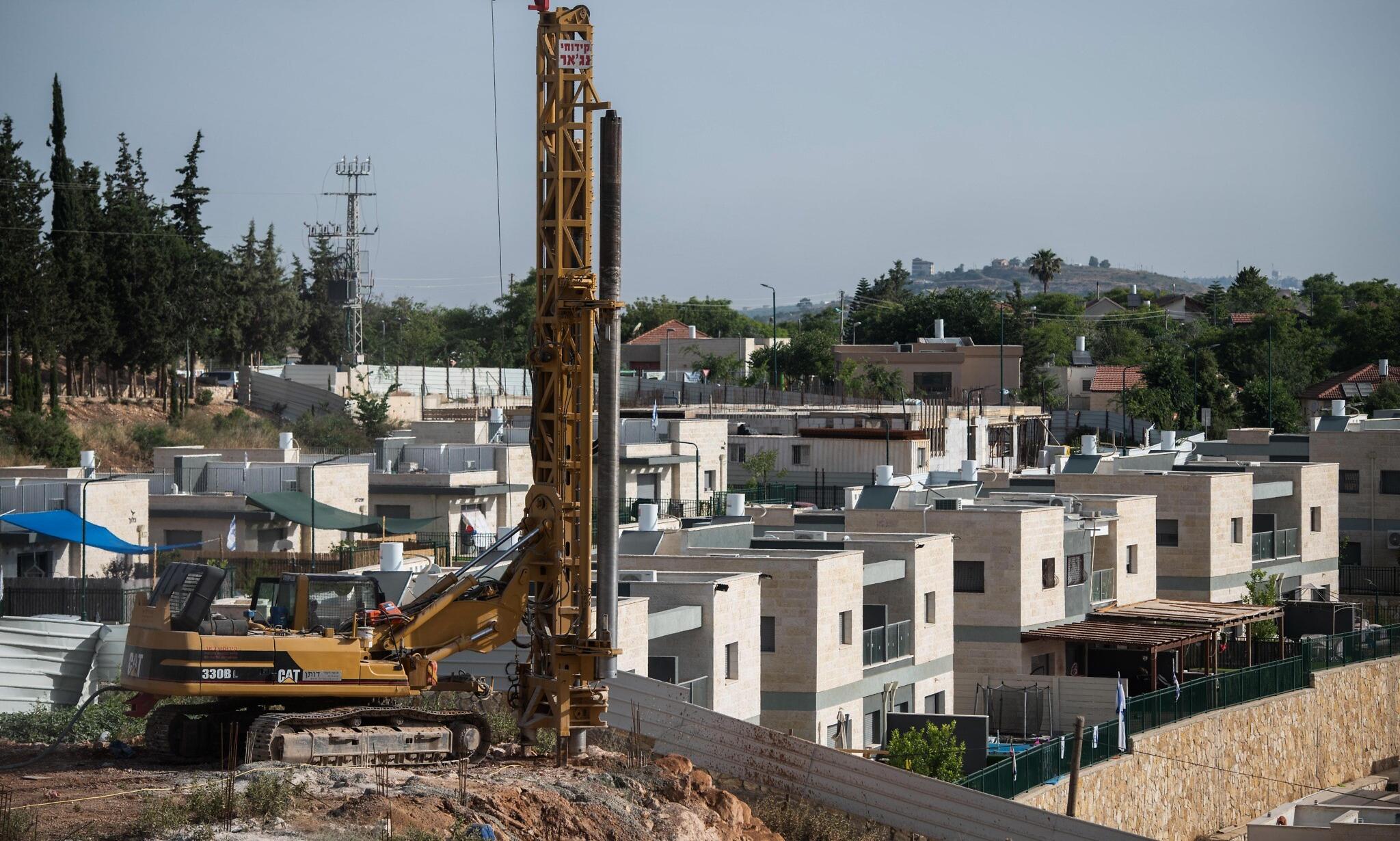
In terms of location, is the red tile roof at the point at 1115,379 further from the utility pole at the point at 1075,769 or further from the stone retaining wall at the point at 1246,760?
the utility pole at the point at 1075,769

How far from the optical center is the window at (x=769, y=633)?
34219mm

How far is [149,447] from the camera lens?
236 feet

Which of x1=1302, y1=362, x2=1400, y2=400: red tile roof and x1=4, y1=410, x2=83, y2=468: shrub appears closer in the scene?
x1=4, y1=410, x2=83, y2=468: shrub

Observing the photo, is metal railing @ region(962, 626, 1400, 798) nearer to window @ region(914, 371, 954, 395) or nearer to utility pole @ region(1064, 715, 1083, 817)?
utility pole @ region(1064, 715, 1083, 817)

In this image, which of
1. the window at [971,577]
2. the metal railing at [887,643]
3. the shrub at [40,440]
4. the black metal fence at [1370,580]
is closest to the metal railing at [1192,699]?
the metal railing at [887,643]

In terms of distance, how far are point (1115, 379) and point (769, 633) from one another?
8534 cm

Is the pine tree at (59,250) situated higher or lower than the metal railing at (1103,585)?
higher

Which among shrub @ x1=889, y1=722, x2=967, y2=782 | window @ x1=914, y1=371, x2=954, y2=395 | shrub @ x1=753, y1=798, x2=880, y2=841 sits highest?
window @ x1=914, y1=371, x2=954, y2=395

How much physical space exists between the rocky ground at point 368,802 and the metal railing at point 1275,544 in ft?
122

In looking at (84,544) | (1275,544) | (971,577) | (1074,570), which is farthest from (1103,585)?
(84,544)

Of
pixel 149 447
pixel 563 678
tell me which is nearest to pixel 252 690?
pixel 563 678

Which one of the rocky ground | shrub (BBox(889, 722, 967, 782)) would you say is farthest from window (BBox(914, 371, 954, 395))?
the rocky ground

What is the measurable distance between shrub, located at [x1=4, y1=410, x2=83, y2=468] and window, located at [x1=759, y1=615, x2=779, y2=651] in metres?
38.1

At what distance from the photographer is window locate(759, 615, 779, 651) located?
34219 mm
